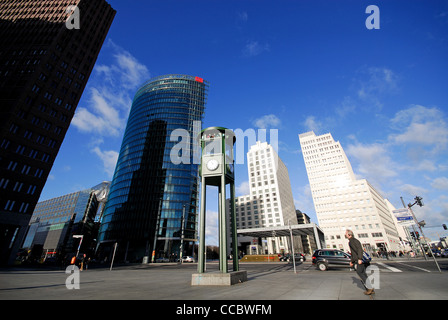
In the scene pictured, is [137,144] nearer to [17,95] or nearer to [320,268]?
[17,95]

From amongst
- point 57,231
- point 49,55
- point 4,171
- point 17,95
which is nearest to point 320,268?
point 4,171

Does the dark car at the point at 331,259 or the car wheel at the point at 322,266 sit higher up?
the dark car at the point at 331,259

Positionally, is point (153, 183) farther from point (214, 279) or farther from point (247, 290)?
point (247, 290)

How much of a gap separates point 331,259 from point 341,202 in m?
79.3

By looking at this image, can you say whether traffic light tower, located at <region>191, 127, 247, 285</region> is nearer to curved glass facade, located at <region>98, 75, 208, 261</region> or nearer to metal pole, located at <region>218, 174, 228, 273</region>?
metal pole, located at <region>218, 174, 228, 273</region>

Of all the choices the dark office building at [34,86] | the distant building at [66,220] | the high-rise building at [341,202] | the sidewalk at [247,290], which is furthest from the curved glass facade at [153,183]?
the high-rise building at [341,202]

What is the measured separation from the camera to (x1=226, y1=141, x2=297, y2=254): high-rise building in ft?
328

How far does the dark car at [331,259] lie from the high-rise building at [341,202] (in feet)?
223

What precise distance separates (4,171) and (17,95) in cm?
1456

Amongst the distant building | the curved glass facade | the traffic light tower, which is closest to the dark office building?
the curved glass facade

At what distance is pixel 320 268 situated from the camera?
1642 cm

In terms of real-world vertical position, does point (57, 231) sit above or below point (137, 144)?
below

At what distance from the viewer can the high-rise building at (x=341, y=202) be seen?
74.4 m

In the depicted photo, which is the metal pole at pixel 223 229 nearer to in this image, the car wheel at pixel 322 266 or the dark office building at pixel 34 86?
the car wheel at pixel 322 266
